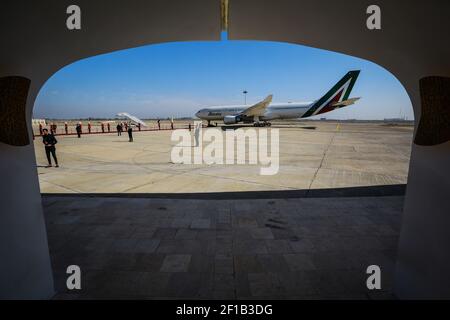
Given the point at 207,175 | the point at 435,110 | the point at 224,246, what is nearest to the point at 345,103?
the point at 207,175

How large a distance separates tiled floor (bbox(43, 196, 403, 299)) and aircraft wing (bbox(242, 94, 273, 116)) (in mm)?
30319

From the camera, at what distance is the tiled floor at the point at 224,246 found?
3480mm

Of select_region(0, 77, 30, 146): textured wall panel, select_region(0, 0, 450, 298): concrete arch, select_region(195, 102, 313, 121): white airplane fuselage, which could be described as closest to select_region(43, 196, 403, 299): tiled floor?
select_region(0, 0, 450, 298): concrete arch

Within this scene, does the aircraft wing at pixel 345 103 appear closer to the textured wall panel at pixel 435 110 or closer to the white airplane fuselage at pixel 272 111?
the white airplane fuselage at pixel 272 111

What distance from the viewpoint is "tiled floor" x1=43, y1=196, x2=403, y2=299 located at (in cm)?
348

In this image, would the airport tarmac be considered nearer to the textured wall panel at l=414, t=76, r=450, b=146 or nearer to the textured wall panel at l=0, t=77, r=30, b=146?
the textured wall panel at l=0, t=77, r=30, b=146

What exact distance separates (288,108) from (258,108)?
5.54m

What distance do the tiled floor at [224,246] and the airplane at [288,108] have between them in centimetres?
3049

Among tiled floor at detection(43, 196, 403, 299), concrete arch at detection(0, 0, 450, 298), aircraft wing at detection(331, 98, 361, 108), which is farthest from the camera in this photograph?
aircraft wing at detection(331, 98, 361, 108)

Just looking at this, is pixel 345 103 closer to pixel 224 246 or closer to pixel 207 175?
pixel 207 175

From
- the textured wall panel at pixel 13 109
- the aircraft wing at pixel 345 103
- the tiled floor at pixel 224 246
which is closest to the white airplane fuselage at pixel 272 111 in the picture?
the aircraft wing at pixel 345 103

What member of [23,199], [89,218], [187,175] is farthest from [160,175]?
[23,199]

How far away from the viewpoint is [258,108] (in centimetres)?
3772
